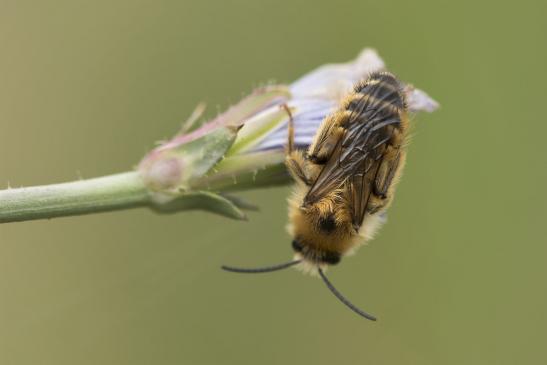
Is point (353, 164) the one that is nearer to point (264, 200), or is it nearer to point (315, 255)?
point (315, 255)

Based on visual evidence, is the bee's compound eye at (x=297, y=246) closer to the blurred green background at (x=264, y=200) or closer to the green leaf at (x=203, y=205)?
the green leaf at (x=203, y=205)

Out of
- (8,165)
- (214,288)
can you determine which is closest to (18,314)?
(8,165)

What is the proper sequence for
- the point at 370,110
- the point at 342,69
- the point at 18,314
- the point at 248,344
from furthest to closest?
the point at 248,344 → the point at 18,314 → the point at 342,69 → the point at 370,110

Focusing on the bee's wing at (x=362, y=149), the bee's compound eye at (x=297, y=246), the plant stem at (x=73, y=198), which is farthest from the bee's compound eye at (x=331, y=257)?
the plant stem at (x=73, y=198)

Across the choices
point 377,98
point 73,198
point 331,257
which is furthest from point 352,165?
point 73,198

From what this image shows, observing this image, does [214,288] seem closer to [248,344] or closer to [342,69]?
[248,344]
